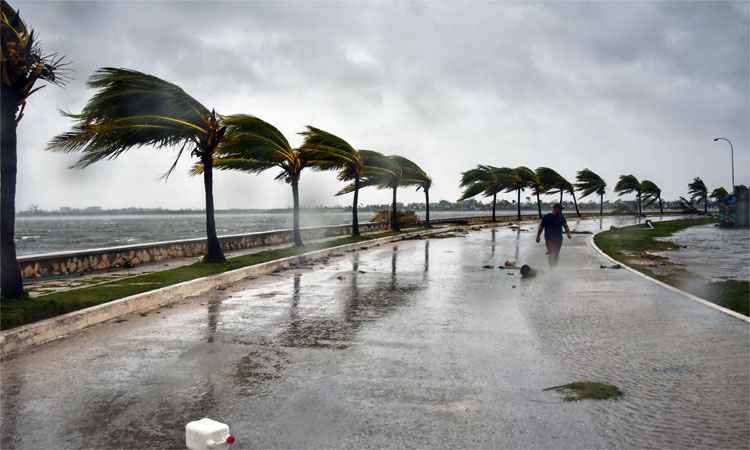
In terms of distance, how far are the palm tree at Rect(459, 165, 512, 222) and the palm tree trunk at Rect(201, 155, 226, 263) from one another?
123 feet

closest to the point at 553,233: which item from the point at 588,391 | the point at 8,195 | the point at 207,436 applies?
the point at 588,391

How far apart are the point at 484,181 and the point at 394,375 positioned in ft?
172

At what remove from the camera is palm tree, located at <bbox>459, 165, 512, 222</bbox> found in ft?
181

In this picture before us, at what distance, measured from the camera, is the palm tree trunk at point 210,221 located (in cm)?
1556

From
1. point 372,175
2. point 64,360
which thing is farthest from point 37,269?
point 372,175

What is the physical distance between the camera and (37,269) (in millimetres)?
13109

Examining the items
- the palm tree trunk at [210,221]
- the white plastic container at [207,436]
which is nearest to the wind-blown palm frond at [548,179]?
the palm tree trunk at [210,221]

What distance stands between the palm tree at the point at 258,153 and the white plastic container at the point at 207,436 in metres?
13.6

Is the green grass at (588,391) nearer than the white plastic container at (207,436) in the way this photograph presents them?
No

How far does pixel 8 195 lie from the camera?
8539mm

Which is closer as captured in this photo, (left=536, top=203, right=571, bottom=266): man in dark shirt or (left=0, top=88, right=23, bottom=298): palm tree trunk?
(left=0, top=88, right=23, bottom=298): palm tree trunk

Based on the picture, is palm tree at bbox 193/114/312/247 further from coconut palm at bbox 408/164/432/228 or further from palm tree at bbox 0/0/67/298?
coconut palm at bbox 408/164/432/228

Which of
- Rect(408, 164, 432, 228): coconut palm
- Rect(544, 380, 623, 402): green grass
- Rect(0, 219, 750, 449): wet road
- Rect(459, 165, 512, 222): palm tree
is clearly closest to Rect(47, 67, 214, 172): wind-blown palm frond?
Rect(0, 219, 750, 449): wet road

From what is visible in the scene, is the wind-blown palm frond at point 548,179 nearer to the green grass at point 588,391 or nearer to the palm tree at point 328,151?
the palm tree at point 328,151
